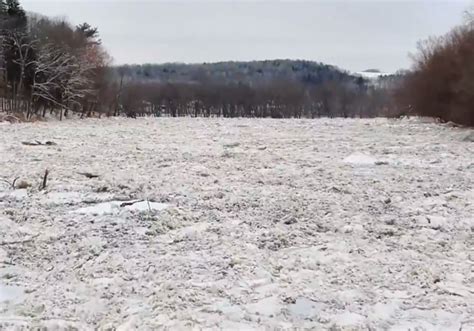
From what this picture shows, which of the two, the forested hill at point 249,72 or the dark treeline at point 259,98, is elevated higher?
the forested hill at point 249,72

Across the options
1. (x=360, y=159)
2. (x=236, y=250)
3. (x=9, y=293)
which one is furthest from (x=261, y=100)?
(x=9, y=293)

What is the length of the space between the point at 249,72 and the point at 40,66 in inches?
3806

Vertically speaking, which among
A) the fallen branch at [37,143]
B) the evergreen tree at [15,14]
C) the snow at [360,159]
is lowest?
the fallen branch at [37,143]

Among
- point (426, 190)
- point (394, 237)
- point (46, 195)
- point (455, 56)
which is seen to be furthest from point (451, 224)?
point (455, 56)

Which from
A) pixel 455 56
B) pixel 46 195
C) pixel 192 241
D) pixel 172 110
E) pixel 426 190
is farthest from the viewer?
pixel 172 110

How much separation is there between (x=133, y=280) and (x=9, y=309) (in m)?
1.05

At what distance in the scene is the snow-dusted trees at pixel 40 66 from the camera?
3719cm

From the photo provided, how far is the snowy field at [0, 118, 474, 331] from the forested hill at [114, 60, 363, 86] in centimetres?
10314

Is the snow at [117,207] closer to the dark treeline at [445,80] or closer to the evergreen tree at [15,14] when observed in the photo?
the dark treeline at [445,80]

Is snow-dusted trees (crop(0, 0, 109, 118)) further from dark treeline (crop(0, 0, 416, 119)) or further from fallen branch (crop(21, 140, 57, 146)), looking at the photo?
fallen branch (crop(21, 140, 57, 146))

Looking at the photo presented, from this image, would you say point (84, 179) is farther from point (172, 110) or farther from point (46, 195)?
point (172, 110)

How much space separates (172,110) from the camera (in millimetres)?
90500

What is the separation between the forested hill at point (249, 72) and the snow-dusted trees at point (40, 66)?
70.3 m

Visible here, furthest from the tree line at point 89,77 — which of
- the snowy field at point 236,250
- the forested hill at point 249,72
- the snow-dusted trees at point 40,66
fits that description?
the forested hill at point 249,72
